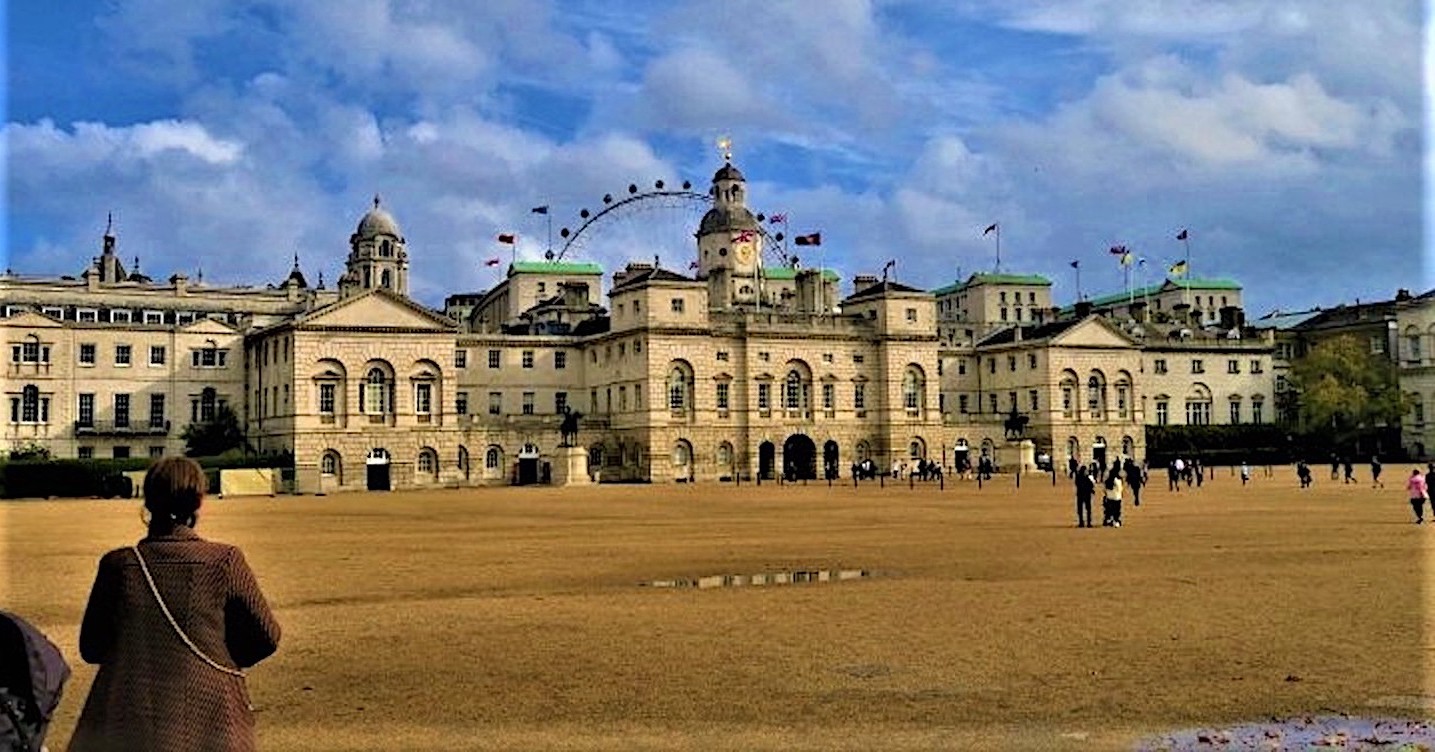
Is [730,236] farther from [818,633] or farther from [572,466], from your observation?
[818,633]

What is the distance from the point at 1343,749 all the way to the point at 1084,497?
81.6ft

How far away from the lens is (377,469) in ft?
260

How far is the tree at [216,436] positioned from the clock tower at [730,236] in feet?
150

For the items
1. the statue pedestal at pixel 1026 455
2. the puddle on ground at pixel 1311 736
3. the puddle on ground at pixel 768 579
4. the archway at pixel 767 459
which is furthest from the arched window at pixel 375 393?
the puddle on ground at pixel 1311 736

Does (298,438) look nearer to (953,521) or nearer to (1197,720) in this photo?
(953,521)

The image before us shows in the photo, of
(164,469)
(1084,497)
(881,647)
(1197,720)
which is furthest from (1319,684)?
(1084,497)

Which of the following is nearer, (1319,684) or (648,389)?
(1319,684)

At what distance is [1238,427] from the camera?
105062 mm

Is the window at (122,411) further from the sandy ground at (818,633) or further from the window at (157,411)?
the sandy ground at (818,633)

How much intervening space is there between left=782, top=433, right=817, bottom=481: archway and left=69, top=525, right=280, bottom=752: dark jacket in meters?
83.9

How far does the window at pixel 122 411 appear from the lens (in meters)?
82.6

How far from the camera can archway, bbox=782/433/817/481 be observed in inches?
3563

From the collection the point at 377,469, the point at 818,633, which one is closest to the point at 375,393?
the point at 377,469

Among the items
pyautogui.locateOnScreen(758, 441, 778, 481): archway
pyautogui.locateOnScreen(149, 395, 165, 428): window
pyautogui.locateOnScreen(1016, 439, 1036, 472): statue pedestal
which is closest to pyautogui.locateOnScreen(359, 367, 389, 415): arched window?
pyautogui.locateOnScreen(149, 395, 165, 428): window
